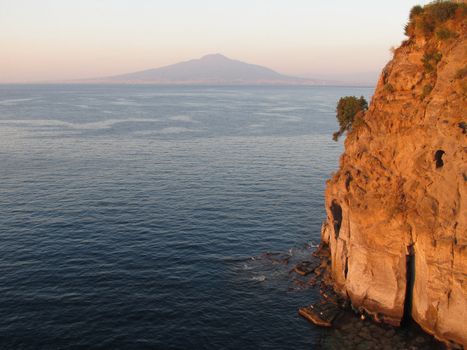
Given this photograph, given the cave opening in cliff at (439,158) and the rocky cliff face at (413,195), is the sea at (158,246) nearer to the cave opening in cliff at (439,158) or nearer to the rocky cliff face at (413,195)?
the rocky cliff face at (413,195)

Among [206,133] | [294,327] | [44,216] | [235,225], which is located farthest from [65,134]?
[294,327]

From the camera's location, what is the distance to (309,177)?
→ 107 m

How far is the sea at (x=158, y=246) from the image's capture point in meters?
49.1

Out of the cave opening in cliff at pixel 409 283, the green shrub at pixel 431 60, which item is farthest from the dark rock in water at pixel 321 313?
the green shrub at pixel 431 60

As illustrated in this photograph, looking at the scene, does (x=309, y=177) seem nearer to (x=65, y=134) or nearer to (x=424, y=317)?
(x=424, y=317)

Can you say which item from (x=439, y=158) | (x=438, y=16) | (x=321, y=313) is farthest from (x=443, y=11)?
(x=321, y=313)

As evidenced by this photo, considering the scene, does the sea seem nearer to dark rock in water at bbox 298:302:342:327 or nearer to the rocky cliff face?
dark rock in water at bbox 298:302:342:327

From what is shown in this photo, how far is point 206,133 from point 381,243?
415 feet

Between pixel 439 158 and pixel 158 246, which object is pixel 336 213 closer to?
pixel 439 158

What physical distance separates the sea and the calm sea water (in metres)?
0.21

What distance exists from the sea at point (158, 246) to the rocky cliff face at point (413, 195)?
862 cm

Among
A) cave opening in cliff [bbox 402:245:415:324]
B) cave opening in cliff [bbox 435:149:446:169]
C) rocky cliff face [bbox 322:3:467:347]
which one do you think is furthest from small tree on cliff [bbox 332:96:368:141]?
cave opening in cliff [bbox 402:245:415:324]

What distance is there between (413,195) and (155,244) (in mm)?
37792

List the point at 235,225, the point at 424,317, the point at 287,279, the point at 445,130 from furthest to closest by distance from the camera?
the point at 235,225 < the point at 287,279 < the point at 424,317 < the point at 445,130
